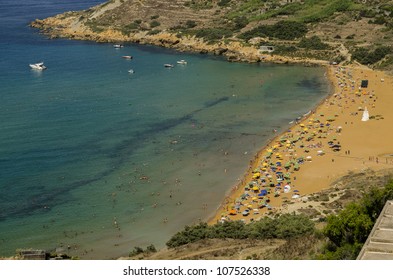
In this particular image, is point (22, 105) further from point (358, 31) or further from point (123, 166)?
point (358, 31)

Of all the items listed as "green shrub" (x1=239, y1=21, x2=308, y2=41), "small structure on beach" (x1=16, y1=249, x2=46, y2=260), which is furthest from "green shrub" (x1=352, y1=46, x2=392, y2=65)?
"small structure on beach" (x1=16, y1=249, x2=46, y2=260)

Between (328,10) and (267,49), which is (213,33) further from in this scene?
(328,10)

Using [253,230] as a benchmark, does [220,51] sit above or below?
above

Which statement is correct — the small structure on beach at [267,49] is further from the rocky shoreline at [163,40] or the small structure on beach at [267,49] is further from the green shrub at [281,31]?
the green shrub at [281,31]

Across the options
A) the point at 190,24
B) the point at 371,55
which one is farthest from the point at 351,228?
the point at 190,24

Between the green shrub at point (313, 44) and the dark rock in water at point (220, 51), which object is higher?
the green shrub at point (313, 44)

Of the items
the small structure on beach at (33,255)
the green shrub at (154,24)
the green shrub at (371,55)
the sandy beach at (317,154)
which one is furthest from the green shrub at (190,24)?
the small structure on beach at (33,255)
